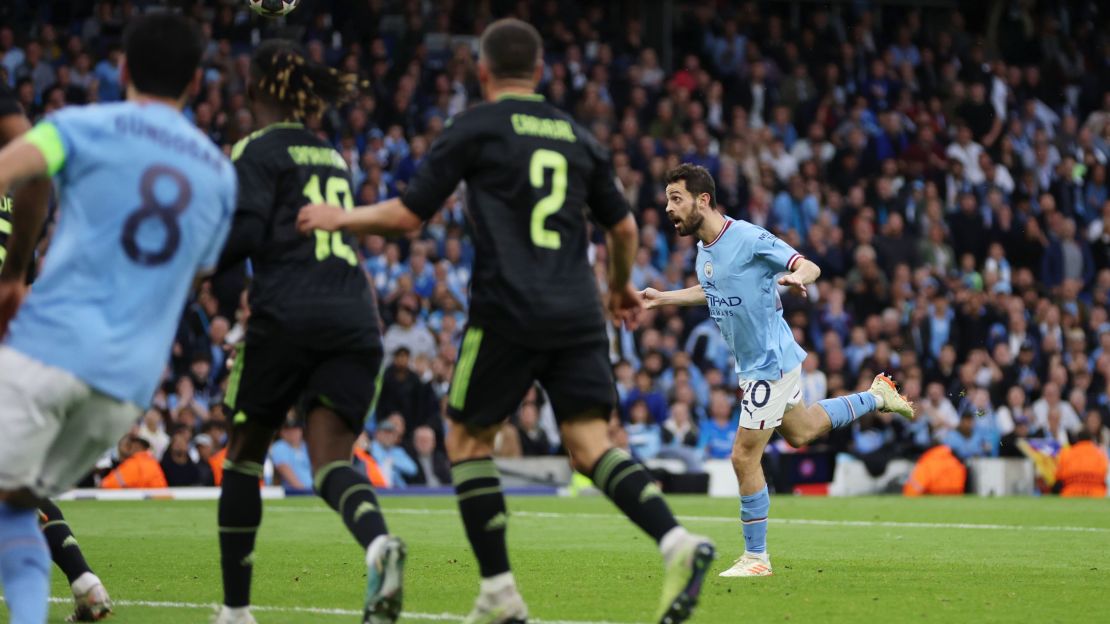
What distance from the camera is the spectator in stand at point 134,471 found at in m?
19.4

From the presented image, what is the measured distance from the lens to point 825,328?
24.8 m

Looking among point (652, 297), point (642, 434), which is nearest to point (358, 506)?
point (652, 297)

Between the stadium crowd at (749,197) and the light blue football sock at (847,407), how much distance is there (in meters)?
8.97

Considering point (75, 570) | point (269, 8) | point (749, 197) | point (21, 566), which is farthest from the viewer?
point (749, 197)

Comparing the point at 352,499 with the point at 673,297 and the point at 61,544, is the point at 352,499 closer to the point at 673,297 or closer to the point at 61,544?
the point at 61,544

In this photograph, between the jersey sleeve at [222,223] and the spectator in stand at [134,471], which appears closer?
the jersey sleeve at [222,223]

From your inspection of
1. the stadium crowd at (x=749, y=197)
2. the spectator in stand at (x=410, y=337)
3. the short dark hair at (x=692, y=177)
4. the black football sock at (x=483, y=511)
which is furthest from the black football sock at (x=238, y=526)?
the spectator in stand at (x=410, y=337)

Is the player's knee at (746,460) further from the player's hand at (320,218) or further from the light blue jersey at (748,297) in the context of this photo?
the player's hand at (320,218)

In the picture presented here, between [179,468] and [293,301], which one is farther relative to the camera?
[179,468]

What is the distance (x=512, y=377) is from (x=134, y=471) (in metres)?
13.7

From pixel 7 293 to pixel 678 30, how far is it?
26.1m

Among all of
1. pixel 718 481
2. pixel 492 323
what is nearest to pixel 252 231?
pixel 492 323

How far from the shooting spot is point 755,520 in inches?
404

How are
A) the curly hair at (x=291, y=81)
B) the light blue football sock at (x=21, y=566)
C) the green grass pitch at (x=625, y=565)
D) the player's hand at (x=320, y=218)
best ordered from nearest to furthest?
the light blue football sock at (x=21, y=566) → the player's hand at (x=320, y=218) → the curly hair at (x=291, y=81) → the green grass pitch at (x=625, y=565)
